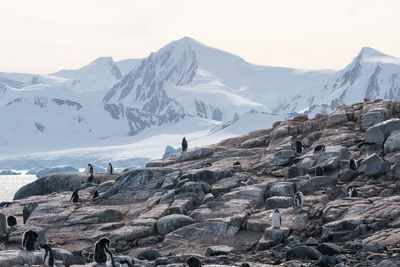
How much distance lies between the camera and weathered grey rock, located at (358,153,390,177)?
28656 millimetres

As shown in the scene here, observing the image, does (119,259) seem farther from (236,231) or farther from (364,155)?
(364,155)

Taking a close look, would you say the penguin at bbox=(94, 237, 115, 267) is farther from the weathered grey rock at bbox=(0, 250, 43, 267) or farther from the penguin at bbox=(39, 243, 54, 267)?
the weathered grey rock at bbox=(0, 250, 43, 267)

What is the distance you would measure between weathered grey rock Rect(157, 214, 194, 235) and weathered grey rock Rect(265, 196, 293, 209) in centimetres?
353

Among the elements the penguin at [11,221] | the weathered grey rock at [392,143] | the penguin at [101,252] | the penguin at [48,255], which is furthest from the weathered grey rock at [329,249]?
the penguin at [11,221]

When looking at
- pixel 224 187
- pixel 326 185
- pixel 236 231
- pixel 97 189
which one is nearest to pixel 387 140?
pixel 326 185

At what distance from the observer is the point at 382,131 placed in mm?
32875

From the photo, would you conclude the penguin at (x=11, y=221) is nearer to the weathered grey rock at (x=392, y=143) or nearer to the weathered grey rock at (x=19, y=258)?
the weathered grey rock at (x=19, y=258)

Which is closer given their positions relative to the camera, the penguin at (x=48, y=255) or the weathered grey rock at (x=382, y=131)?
the penguin at (x=48, y=255)

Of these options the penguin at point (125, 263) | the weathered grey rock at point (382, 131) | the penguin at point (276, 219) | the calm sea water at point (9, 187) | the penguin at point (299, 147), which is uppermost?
the weathered grey rock at point (382, 131)

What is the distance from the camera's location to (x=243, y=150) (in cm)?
3759

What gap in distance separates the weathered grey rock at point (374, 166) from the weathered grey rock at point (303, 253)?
8641 mm

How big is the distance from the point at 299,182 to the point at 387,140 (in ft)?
20.1

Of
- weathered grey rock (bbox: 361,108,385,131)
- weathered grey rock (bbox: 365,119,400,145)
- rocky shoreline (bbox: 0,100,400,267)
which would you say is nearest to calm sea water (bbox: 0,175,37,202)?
rocky shoreline (bbox: 0,100,400,267)

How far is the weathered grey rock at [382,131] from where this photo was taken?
107 feet
